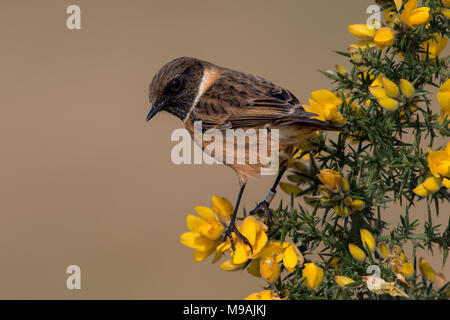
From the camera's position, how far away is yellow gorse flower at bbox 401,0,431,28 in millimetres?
2146

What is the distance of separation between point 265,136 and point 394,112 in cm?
99

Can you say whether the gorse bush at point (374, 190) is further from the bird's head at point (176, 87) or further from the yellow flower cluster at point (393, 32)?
the bird's head at point (176, 87)

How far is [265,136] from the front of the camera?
311 cm

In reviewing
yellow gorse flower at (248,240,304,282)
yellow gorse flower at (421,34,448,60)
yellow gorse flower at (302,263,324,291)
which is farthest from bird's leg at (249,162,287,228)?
yellow gorse flower at (421,34,448,60)

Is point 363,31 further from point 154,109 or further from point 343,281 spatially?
point 154,109

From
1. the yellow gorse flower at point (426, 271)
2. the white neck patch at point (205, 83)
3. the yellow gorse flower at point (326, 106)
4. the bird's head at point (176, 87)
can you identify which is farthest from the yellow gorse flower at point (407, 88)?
the white neck patch at point (205, 83)

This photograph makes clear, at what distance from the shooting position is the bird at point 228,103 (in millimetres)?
3002

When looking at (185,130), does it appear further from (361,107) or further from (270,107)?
(361,107)

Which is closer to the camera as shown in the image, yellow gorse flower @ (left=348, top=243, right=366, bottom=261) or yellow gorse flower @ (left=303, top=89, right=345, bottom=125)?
yellow gorse flower @ (left=348, top=243, right=366, bottom=261)

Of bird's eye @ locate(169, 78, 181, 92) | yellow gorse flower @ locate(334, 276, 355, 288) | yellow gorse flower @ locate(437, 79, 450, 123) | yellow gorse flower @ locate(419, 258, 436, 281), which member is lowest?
yellow gorse flower @ locate(419, 258, 436, 281)

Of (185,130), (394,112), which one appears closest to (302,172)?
(394,112)

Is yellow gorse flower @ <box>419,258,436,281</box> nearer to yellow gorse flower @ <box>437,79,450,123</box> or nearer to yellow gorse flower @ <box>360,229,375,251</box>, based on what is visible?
yellow gorse flower @ <box>360,229,375,251</box>

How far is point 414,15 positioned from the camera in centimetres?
217

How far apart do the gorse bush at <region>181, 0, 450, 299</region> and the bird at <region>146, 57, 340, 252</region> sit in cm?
52
